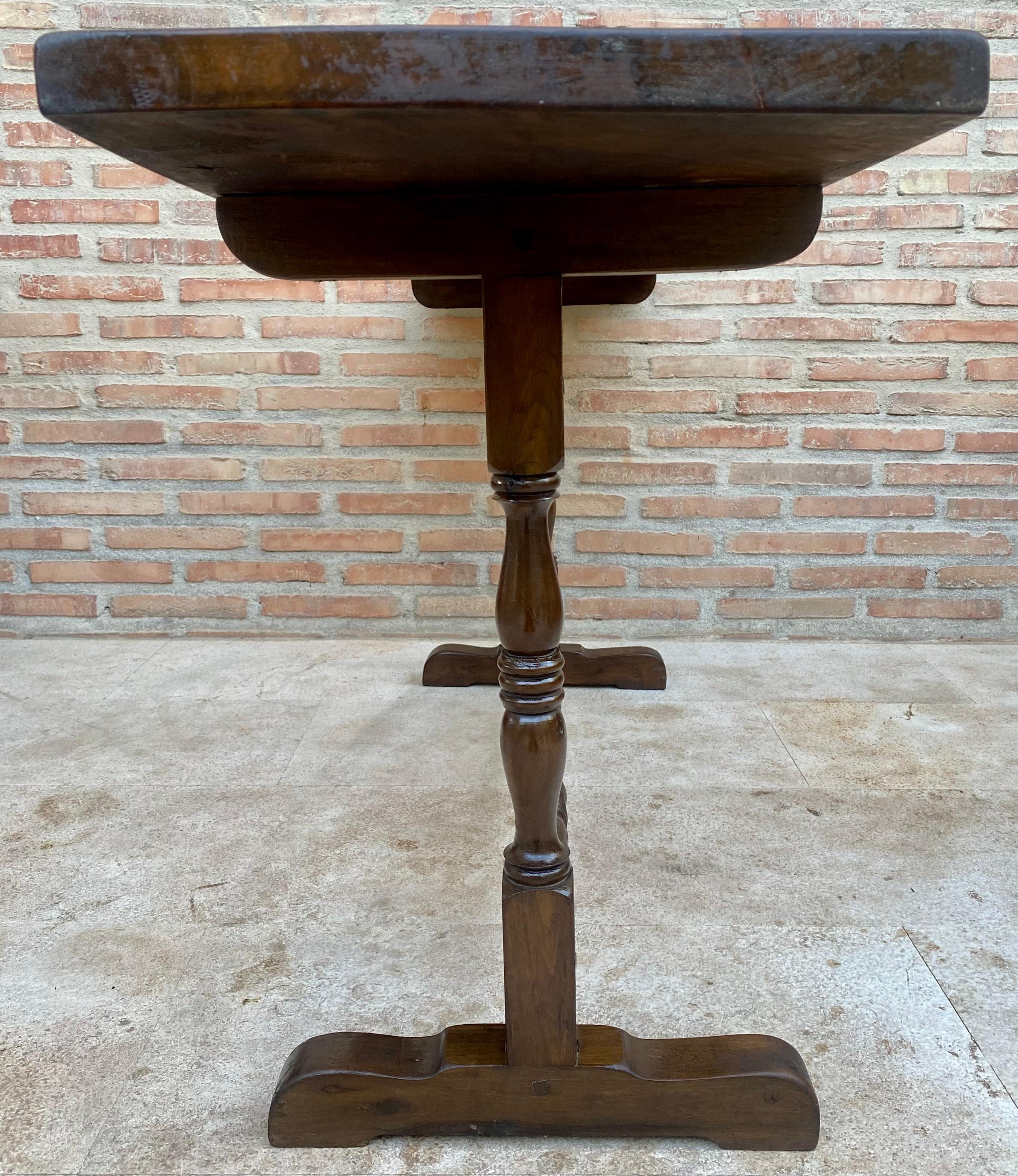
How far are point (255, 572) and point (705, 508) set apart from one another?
3.31ft

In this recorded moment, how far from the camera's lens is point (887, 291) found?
228cm

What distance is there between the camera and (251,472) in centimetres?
240

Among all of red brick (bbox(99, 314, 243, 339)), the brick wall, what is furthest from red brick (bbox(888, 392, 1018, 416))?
red brick (bbox(99, 314, 243, 339))

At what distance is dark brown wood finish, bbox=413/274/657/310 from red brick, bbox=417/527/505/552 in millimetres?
544

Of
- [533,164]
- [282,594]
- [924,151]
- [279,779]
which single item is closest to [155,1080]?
[279,779]

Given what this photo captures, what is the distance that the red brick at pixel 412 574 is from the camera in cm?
242

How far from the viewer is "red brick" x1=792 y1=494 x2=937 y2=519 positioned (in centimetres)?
236

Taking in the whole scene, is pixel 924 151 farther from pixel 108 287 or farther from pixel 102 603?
pixel 102 603

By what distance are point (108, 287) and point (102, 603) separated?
0.70 m

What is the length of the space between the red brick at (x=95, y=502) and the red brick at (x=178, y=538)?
41 millimetres

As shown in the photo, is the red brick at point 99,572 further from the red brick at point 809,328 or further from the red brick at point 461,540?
the red brick at point 809,328

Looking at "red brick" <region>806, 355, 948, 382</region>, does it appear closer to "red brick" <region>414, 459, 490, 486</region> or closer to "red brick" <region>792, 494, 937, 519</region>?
"red brick" <region>792, 494, 937, 519</region>

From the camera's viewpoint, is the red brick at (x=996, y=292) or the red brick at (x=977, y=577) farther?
the red brick at (x=977, y=577)

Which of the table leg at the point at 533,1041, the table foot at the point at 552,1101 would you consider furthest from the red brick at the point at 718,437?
the table foot at the point at 552,1101
